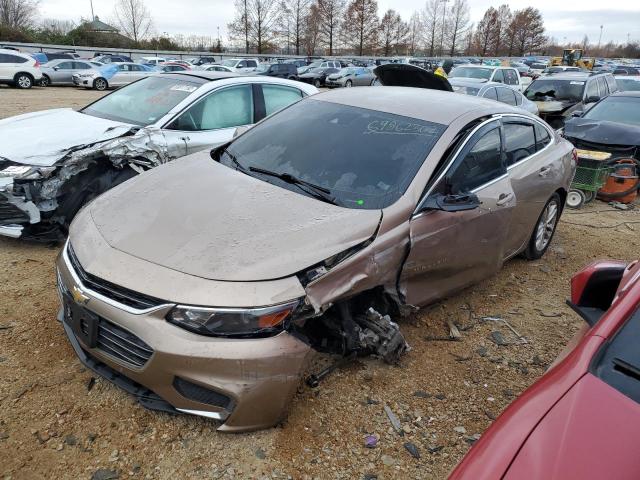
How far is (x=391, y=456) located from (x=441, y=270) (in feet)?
4.25

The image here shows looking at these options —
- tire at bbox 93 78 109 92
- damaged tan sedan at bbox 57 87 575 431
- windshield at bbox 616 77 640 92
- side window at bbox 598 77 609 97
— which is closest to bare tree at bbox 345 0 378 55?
tire at bbox 93 78 109 92

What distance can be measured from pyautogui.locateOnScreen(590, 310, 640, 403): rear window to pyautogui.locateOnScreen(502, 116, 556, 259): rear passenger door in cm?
240

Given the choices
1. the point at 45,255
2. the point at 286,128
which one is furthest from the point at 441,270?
the point at 45,255

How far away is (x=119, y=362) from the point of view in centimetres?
242

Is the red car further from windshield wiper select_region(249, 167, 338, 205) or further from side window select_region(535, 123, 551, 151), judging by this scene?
side window select_region(535, 123, 551, 151)

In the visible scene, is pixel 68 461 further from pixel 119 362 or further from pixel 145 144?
pixel 145 144

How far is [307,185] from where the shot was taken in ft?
10.3

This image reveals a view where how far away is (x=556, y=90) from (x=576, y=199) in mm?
7337

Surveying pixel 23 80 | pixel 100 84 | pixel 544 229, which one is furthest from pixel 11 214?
pixel 100 84

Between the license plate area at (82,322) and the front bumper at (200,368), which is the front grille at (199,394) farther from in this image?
the license plate area at (82,322)

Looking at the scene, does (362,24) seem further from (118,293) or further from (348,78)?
(118,293)

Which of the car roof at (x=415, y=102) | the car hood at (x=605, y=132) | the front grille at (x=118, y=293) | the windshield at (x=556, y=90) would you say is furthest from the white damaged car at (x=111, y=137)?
the windshield at (x=556, y=90)

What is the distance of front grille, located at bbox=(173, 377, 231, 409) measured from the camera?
2.33 m

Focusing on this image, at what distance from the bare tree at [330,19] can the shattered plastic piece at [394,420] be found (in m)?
63.8
